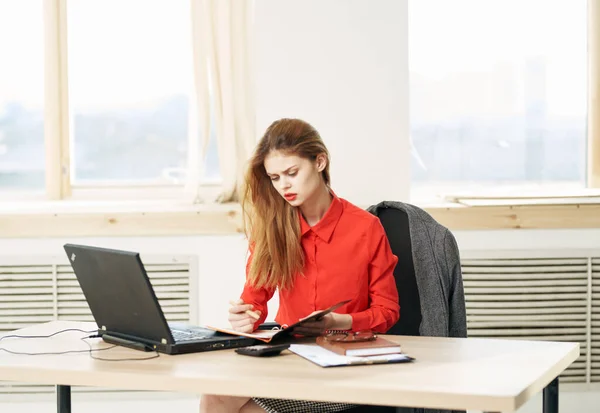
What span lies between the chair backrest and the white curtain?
1.01 meters

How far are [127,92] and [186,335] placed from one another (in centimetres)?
179

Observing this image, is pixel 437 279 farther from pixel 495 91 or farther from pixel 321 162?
pixel 495 91

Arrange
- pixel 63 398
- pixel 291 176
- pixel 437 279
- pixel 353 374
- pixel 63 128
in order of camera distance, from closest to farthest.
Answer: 1. pixel 353 374
2. pixel 63 398
3. pixel 291 176
4. pixel 437 279
5. pixel 63 128

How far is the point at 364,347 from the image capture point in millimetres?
1791

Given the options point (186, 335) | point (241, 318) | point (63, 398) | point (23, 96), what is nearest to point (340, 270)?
point (241, 318)

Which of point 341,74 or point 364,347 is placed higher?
point 341,74

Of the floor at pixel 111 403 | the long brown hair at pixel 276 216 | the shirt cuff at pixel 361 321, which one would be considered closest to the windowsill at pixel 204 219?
the floor at pixel 111 403

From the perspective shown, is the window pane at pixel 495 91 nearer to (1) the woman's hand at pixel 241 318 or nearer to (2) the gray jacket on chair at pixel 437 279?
(2) the gray jacket on chair at pixel 437 279

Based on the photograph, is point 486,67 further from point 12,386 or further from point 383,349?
point 12,386

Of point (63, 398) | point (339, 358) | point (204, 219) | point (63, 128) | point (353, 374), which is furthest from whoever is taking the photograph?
point (63, 128)

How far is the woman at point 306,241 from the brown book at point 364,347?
0.32m

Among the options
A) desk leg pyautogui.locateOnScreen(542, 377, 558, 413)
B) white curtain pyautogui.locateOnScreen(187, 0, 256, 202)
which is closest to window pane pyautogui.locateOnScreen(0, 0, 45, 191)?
white curtain pyautogui.locateOnScreen(187, 0, 256, 202)

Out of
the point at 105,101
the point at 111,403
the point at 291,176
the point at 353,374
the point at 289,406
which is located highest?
the point at 105,101

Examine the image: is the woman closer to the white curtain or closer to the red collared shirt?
the red collared shirt
